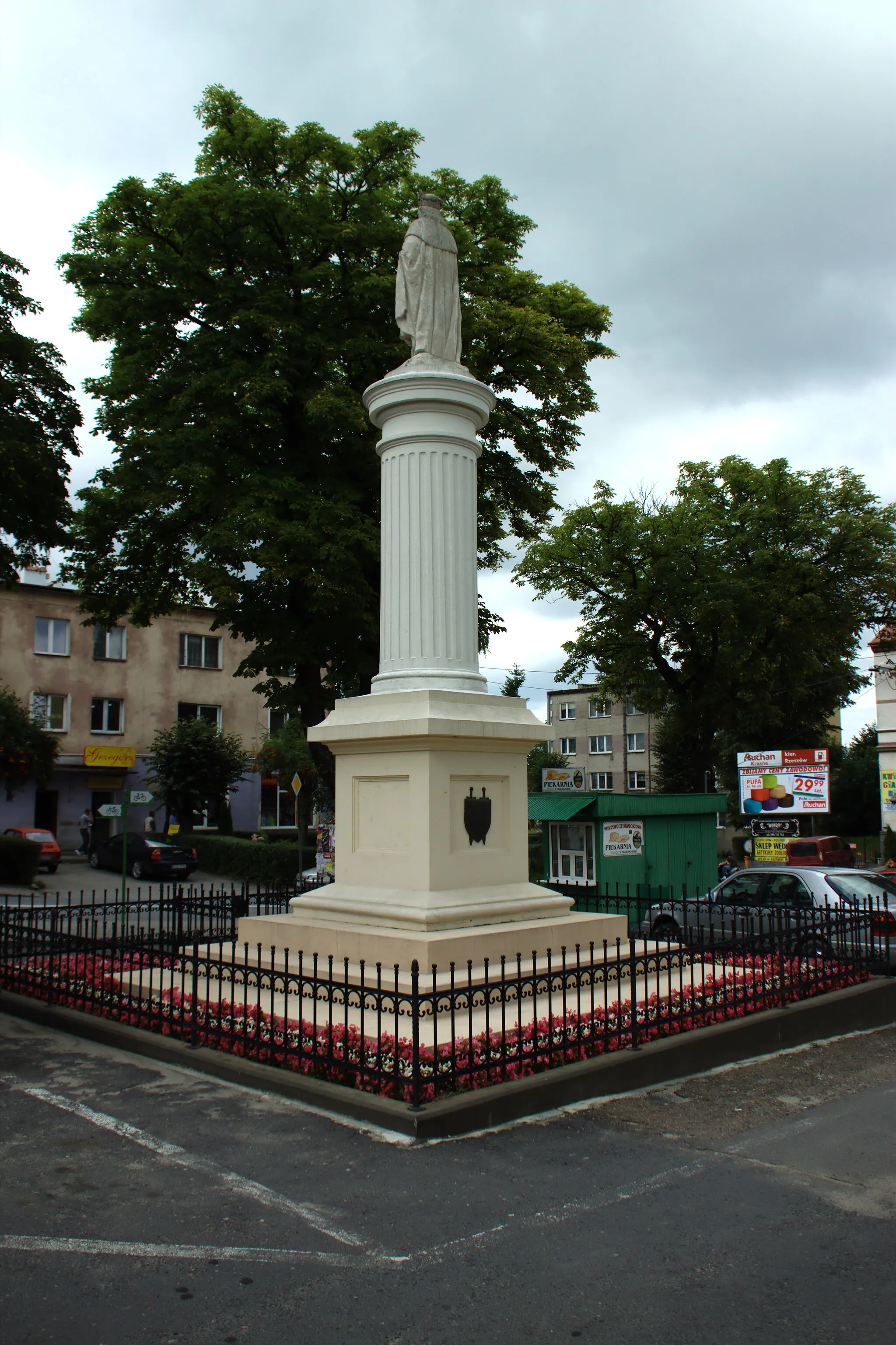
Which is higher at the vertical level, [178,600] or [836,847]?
[178,600]

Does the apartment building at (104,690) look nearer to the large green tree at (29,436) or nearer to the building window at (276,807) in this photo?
the building window at (276,807)

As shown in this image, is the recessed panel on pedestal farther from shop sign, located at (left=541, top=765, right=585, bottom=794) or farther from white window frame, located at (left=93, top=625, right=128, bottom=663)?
white window frame, located at (left=93, top=625, right=128, bottom=663)

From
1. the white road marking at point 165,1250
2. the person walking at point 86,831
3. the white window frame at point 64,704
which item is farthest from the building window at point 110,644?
the white road marking at point 165,1250

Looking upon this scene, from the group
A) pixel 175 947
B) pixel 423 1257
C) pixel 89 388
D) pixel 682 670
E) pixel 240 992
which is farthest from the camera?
pixel 682 670

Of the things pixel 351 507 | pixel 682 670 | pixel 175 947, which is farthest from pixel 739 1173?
pixel 682 670

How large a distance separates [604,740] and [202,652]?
1399 inches

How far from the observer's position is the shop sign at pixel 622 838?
18.9 m

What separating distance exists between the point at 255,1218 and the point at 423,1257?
3.07ft

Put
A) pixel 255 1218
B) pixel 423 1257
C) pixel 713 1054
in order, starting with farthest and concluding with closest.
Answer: pixel 713 1054 → pixel 255 1218 → pixel 423 1257

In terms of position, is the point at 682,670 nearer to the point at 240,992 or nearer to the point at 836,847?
the point at 836,847

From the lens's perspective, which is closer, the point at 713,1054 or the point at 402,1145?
the point at 402,1145

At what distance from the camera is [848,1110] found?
7.12m

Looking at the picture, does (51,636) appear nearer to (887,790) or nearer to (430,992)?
(887,790)

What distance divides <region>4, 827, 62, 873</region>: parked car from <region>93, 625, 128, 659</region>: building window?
821cm
